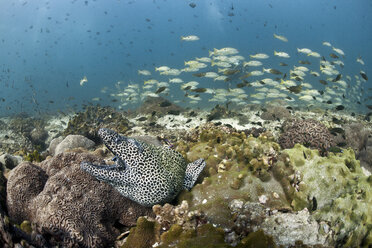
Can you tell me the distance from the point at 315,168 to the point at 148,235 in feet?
9.90

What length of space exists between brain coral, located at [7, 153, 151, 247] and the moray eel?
0.26 m

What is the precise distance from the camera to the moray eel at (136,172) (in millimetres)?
2850

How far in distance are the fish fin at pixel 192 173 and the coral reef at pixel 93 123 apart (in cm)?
795

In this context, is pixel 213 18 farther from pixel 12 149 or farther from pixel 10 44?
pixel 12 149

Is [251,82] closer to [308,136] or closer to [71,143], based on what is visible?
[308,136]

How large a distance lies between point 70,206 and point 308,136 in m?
8.67

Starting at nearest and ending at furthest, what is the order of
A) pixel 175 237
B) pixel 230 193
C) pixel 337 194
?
1. pixel 175 237
2. pixel 230 193
3. pixel 337 194

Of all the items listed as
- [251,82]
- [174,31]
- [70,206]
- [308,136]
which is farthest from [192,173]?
[174,31]

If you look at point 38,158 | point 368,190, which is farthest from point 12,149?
point 368,190

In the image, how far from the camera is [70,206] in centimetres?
272

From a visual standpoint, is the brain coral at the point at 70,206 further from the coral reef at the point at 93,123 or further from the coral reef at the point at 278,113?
the coral reef at the point at 278,113

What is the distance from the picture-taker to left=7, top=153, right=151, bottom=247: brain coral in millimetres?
2512

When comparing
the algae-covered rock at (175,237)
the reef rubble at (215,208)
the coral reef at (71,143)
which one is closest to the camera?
the algae-covered rock at (175,237)

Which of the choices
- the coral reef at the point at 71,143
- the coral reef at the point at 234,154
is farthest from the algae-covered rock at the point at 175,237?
the coral reef at the point at 71,143
